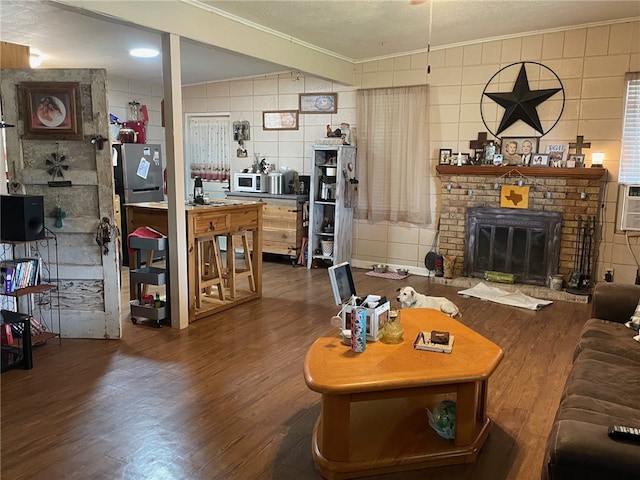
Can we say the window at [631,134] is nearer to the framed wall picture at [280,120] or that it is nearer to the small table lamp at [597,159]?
the small table lamp at [597,159]

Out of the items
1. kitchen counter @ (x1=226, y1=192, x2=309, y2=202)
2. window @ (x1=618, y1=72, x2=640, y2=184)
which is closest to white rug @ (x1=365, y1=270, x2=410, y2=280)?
kitchen counter @ (x1=226, y1=192, x2=309, y2=202)

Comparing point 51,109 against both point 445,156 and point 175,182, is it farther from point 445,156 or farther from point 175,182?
point 445,156

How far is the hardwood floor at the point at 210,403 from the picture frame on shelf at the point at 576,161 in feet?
5.30

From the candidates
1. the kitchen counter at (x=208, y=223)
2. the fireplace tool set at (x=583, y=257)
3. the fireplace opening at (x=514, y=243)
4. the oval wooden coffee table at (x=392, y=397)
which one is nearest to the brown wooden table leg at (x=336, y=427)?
the oval wooden coffee table at (x=392, y=397)

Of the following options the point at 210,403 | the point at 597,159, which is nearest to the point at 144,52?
the point at 210,403

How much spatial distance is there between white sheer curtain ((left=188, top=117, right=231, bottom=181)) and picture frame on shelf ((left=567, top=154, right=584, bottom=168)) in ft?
14.7

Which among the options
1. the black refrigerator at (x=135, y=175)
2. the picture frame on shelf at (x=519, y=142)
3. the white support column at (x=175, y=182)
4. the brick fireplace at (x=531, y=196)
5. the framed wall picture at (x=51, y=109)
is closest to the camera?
the framed wall picture at (x=51, y=109)

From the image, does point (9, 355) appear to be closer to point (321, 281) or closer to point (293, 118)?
point (321, 281)

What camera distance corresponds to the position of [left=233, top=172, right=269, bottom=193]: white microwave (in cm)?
658

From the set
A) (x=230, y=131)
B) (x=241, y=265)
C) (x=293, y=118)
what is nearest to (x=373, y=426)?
(x=241, y=265)

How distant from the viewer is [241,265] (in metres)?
6.30

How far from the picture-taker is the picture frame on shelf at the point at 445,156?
5766 millimetres

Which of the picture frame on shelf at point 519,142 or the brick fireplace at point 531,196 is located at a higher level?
the picture frame on shelf at point 519,142

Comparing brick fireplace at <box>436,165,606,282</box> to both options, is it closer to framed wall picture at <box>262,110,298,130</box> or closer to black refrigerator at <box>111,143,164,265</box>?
framed wall picture at <box>262,110,298,130</box>
